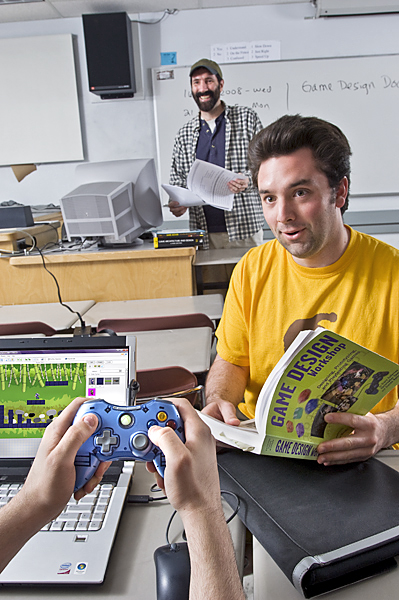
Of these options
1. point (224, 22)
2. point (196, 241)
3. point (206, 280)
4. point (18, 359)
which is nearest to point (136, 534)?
point (18, 359)

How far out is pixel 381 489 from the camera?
76 cm

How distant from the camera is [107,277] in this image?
8.84ft

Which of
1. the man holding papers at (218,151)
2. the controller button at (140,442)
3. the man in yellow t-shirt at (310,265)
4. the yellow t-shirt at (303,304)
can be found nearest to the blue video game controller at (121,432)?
the controller button at (140,442)

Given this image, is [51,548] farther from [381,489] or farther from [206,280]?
[206,280]

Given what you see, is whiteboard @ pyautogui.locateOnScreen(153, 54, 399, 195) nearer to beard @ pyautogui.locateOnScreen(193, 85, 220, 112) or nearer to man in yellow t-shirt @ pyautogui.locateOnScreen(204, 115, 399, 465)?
beard @ pyautogui.locateOnScreen(193, 85, 220, 112)

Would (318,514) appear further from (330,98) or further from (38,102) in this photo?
(38,102)

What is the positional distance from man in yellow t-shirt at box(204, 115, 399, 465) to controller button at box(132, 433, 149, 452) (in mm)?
652

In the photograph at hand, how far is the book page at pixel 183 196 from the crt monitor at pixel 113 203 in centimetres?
11

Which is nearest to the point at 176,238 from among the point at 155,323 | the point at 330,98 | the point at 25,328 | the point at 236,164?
the point at 155,323

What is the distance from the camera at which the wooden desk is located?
105 inches

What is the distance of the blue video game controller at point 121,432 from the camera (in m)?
0.52

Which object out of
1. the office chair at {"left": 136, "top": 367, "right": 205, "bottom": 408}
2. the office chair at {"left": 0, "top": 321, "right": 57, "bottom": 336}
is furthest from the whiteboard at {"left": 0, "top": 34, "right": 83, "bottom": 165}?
the office chair at {"left": 136, "top": 367, "right": 205, "bottom": 408}

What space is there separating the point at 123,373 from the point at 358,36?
427cm

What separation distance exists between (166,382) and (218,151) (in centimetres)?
269
